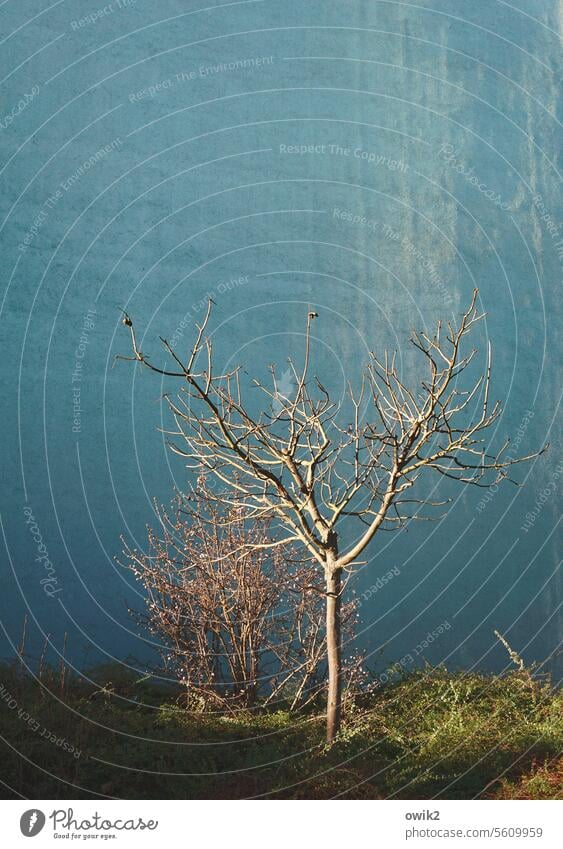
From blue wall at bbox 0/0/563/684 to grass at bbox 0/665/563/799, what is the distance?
254 centimetres

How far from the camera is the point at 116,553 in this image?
425 inches

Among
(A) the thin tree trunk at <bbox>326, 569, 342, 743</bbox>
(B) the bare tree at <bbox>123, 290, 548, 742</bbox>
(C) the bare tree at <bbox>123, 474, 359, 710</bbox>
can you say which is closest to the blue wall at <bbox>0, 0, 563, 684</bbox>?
(B) the bare tree at <bbox>123, 290, 548, 742</bbox>

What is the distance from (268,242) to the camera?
12172 mm

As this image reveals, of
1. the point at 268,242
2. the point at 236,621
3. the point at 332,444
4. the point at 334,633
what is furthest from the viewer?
the point at 268,242

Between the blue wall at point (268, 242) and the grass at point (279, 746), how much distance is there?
2.54 m

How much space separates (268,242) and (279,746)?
6.43m

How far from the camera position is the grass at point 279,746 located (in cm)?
699

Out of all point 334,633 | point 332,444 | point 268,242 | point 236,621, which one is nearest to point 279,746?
point 334,633

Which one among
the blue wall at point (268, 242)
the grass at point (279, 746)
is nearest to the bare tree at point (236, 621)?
the grass at point (279, 746)

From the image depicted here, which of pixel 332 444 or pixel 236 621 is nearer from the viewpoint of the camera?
pixel 236 621

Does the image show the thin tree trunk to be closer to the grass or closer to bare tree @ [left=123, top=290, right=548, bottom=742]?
bare tree @ [left=123, top=290, right=548, bottom=742]

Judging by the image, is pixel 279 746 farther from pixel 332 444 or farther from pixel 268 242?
pixel 268 242

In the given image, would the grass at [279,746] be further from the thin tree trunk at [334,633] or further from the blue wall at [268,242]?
the blue wall at [268,242]

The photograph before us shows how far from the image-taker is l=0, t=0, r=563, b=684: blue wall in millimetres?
10859
